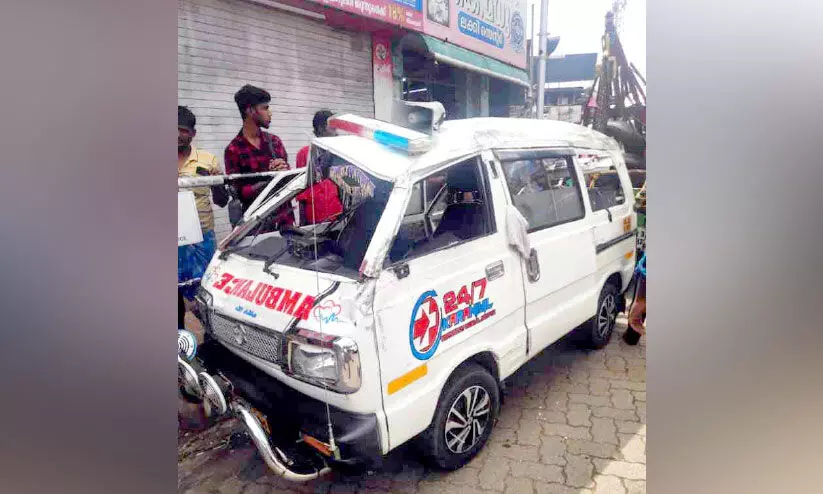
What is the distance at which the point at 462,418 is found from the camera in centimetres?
158

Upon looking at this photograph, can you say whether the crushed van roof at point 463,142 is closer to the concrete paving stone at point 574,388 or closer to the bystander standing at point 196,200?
the bystander standing at point 196,200

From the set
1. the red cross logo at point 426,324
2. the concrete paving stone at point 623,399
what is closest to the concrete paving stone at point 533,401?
the concrete paving stone at point 623,399

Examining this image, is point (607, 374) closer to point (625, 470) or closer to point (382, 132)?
point (625, 470)

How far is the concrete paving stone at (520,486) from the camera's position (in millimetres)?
1271

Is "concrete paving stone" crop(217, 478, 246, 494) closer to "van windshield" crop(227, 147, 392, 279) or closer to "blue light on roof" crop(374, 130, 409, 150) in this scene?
"van windshield" crop(227, 147, 392, 279)

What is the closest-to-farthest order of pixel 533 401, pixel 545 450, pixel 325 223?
pixel 545 450, pixel 325 223, pixel 533 401

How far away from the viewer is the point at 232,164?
1282 millimetres

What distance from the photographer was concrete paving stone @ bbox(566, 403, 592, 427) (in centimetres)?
132

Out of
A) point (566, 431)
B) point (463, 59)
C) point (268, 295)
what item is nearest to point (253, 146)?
point (268, 295)

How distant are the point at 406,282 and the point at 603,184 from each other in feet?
2.26

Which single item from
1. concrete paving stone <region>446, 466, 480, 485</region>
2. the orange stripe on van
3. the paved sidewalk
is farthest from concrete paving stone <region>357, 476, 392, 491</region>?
the orange stripe on van

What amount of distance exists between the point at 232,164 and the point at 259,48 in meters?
0.33
